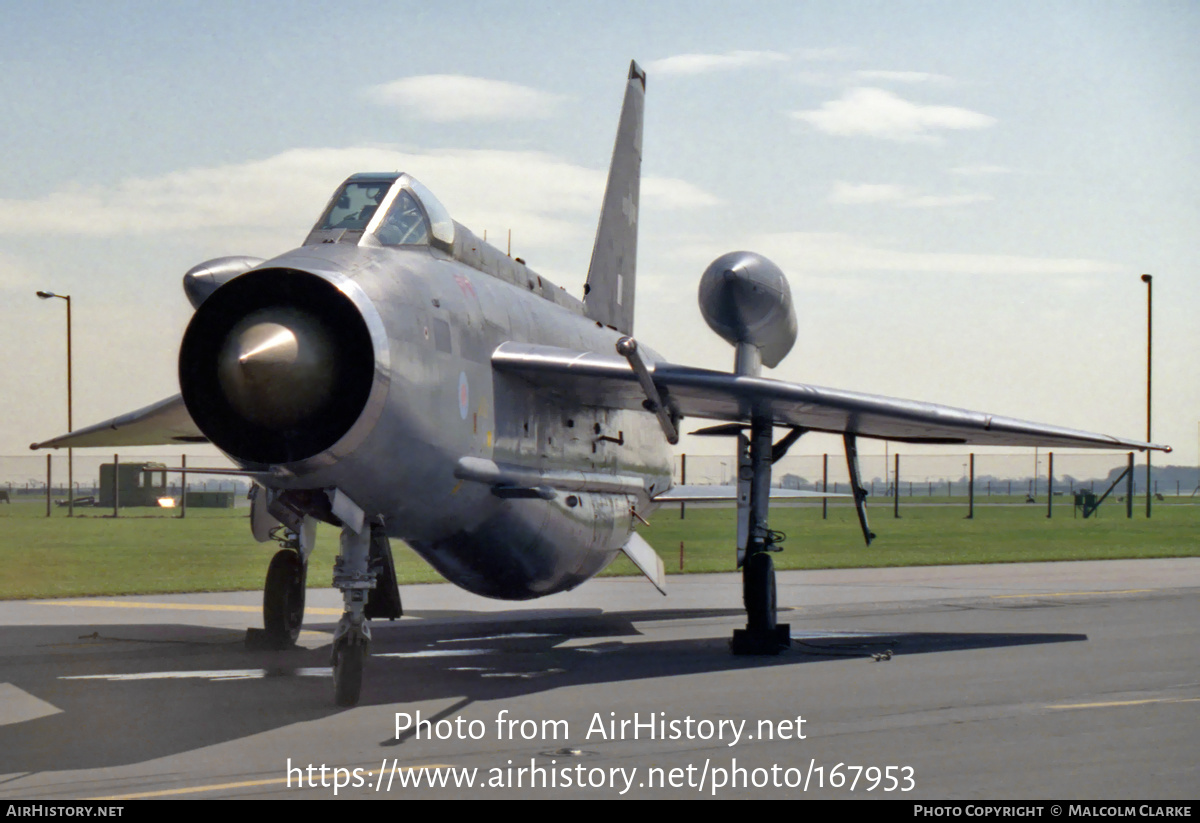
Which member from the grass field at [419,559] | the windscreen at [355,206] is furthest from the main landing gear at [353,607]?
the grass field at [419,559]

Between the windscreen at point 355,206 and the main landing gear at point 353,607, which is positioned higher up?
the windscreen at point 355,206

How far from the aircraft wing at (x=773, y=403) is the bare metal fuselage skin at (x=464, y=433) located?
249 mm

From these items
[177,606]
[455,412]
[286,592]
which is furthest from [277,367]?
[177,606]

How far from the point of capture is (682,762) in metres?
7.18

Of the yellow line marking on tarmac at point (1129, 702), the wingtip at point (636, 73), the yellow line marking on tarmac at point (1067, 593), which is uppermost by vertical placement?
the wingtip at point (636, 73)

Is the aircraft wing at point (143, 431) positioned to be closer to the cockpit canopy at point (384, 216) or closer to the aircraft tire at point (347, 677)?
the cockpit canopy at point (384, 216)

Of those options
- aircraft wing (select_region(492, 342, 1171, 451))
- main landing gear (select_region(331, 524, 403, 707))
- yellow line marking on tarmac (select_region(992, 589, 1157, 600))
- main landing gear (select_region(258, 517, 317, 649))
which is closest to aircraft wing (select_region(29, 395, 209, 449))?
main landing gear (select_region(258, 517, 317, 649))

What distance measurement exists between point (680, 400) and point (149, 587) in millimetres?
10344

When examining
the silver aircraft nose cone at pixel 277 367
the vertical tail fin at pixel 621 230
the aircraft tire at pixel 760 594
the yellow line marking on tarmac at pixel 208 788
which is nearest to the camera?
the yellow line marking on tarmac at pixel 208 788

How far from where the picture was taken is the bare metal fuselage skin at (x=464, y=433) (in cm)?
883

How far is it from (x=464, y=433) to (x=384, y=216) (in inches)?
73.0

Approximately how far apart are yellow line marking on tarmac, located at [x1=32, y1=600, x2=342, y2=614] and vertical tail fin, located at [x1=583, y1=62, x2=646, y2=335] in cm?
543

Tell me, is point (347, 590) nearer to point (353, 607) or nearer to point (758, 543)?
point (353, 607)
